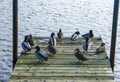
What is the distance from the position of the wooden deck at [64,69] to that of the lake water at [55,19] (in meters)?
4.61

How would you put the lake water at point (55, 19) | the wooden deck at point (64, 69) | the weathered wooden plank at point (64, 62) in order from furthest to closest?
the lake water at point (55, 19), the weathered wooden plank at point (64, 62), the wooden deck at point (64, 69)

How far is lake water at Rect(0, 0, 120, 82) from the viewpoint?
22938mm

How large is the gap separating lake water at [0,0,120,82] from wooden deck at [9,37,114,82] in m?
4.61

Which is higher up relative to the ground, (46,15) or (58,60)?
(46,15)

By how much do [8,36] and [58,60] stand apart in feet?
34.2

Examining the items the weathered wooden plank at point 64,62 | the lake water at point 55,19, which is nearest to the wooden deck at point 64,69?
the weathered wooden plank at point 64,62

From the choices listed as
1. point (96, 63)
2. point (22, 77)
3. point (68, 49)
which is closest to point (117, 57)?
point (68, 49)

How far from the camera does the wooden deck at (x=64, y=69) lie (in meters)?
11.8

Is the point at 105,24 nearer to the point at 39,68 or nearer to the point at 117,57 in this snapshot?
the point at 117,57

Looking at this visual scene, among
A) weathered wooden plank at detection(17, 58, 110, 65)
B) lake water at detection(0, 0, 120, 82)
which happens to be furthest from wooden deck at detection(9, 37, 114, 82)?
lake water at detection(0, 0, 120, 82)

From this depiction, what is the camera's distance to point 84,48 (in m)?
14.4

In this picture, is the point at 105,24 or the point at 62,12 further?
the point at 62,12

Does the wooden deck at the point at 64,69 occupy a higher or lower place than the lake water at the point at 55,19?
lower

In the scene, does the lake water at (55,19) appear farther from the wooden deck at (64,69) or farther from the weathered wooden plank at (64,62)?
the weathered wooden plank at (64,62)
